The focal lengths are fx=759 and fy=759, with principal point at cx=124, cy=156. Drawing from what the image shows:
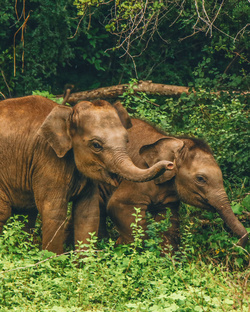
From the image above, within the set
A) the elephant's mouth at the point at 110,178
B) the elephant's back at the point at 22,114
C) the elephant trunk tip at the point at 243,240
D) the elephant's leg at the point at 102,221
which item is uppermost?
the elephant's back at the point at 22,114

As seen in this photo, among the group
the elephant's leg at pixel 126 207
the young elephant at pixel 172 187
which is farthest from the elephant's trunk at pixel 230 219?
the elephant's leg at pixel 126 207

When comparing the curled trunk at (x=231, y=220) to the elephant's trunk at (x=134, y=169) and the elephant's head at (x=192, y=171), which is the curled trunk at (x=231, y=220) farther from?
the elephant's trunk at (x=134, y=169)

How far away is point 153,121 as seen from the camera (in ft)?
34.9

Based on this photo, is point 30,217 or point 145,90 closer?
point 30,217

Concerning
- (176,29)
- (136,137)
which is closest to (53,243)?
(136,137)

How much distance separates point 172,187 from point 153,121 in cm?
212

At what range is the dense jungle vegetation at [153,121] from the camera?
654 cm

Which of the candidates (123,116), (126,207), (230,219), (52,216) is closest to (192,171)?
(230,219)

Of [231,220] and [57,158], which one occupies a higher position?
[57,158]

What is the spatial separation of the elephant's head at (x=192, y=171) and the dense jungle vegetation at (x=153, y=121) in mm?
386

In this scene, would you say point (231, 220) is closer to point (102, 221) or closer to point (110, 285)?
point (102, 221)

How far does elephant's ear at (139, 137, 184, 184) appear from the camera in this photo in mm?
8586

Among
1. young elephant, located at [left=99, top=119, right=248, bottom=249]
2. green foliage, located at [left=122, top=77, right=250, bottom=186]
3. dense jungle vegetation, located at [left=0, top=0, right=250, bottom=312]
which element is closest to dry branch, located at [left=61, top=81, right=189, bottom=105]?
dense jungle vegetation, located at [left=0, top=0, right=250, bottom=312]

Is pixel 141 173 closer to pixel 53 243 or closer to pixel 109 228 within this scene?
pixel 53 243
